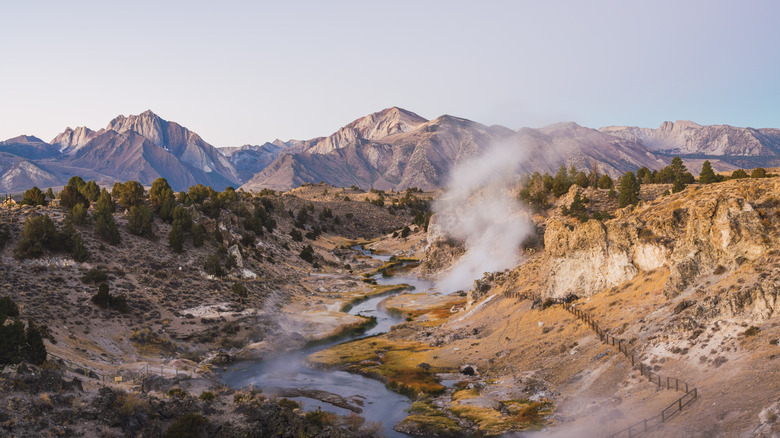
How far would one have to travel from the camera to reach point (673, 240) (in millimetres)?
46250

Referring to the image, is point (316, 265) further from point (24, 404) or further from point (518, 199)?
point (24, 404)

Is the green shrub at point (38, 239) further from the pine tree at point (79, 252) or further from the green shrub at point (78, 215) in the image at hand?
the green shrub at point (78, 215)

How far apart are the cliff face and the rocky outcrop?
7cm

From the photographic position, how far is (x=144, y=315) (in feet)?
196

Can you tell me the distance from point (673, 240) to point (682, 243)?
3702 mm

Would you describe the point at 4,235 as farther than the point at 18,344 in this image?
Yes

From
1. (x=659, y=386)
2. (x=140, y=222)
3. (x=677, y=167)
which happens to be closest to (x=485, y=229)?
(x=677, y=167)

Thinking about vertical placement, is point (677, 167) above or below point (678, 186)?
above

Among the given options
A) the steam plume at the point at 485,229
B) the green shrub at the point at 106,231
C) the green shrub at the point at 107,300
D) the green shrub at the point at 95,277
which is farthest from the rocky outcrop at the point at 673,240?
the green shrub at the point at 106,231

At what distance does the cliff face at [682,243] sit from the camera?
37.2 m

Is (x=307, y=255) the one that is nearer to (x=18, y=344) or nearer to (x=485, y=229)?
(x=485, y=229)

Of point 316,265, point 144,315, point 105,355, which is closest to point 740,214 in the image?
point 105,355

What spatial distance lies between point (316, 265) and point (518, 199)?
179 ft

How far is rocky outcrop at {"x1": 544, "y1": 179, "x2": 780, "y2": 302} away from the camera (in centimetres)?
3850
